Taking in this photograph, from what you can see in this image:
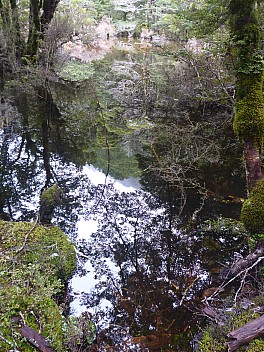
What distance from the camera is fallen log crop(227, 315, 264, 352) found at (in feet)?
9.95

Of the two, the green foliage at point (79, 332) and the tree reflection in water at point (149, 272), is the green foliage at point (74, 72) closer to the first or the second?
the tree reflection in water at point (149, 272)

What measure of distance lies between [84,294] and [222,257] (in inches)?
89.4

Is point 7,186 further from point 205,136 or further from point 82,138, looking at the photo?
point 205,136

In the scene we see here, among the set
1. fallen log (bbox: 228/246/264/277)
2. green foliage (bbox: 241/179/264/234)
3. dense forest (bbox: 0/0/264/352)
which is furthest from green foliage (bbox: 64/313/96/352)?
green foliage (bbox: 241/179/264/234)

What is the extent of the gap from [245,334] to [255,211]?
1.90m

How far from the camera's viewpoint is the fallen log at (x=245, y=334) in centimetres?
303

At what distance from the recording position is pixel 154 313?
4402 mm

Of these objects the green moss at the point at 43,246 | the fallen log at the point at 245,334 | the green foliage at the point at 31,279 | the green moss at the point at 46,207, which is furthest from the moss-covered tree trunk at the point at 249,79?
the green moss at the point at 46,207

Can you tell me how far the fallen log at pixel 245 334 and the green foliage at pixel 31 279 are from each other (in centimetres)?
160

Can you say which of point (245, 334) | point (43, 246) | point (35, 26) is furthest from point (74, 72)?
point (245, 334)

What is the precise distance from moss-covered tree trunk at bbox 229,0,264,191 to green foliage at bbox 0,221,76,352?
116 inches

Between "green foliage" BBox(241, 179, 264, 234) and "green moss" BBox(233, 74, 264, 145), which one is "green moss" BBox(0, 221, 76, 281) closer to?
"green foliage" BBox(241, 179, 264, 234)

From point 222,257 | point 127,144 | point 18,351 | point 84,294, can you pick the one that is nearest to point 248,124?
point 222,257

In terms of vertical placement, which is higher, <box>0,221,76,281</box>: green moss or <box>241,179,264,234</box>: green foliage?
<box>241,179,264,234</box>: green foliage
